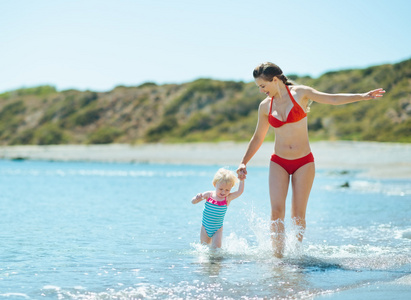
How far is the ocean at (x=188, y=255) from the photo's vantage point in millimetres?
4398

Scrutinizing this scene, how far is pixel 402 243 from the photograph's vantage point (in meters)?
6.81

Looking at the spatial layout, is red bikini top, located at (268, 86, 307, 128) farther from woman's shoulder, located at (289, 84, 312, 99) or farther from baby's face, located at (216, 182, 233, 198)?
baby's face, located at (216, 182, 233, 198)

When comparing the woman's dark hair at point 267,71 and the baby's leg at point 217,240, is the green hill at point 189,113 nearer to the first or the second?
the baby's leg at point 217,240

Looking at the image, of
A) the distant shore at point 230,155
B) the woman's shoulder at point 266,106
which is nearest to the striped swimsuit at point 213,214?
the woman's shoulder at point 266,106

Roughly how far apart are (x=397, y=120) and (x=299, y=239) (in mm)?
32875

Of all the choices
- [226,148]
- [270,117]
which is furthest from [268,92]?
[226,148]

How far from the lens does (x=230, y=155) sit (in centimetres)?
3328

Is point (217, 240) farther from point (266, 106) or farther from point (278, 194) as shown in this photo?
point (266, 106)

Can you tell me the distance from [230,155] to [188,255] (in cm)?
2738

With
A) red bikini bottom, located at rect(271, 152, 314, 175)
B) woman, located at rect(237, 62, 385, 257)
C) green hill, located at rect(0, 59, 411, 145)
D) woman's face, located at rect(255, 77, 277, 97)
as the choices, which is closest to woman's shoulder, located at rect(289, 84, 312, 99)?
woman, located at rect(237, 62, 385, 257)

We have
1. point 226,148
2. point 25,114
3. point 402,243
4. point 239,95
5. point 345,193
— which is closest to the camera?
point 402,243

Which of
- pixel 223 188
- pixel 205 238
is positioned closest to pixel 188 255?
pixel 205 238

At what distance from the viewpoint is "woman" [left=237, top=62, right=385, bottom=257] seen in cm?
545

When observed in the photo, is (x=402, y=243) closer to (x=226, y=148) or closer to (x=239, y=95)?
(x=226, y=148)
